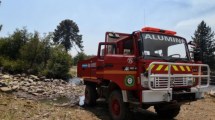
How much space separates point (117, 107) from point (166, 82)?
6.44ft

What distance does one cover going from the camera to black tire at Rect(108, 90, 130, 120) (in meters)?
9.05

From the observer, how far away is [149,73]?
8.06 meters

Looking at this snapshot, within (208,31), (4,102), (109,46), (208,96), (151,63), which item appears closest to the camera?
(151,63)

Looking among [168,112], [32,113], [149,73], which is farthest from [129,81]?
[32,113]

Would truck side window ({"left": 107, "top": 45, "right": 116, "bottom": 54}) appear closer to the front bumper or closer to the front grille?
the front grille

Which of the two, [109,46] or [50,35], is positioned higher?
[50,35]

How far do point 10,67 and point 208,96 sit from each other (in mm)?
28703

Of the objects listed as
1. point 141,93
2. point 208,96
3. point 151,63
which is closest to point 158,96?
point 141,93

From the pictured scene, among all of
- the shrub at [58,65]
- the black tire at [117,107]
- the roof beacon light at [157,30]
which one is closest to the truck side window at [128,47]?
the roof beacon light at [157,30]

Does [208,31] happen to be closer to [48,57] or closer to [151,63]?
[48,57]

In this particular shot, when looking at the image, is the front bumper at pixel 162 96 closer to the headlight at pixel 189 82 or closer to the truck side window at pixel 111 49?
the headlight at pixel 189 82

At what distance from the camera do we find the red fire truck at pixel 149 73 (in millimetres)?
8336

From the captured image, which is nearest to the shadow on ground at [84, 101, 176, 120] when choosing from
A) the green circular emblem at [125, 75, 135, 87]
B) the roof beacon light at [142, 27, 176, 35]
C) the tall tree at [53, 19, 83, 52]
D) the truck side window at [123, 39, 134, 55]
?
the green circular emblem at [125, 75, 135, 87]

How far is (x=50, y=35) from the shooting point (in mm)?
43969
